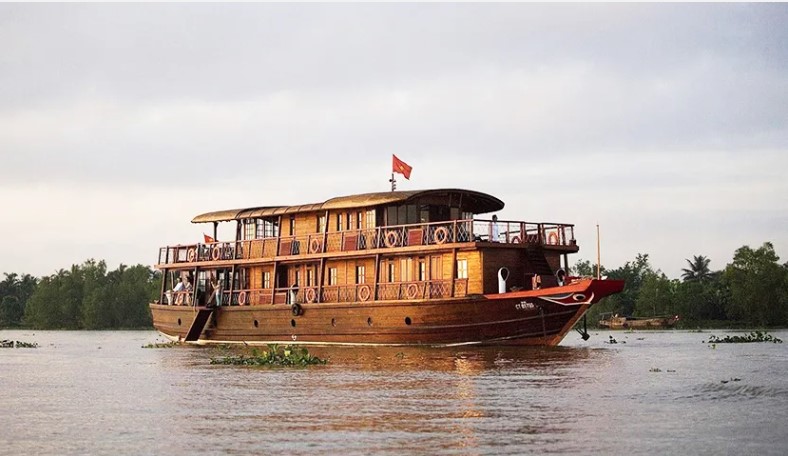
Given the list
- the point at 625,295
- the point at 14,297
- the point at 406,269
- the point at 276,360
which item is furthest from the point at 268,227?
the point at 14,297

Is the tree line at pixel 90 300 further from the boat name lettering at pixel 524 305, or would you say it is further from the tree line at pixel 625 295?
the boat name lettering at pixel 524 305

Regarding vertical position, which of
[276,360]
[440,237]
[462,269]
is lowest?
[276,360]

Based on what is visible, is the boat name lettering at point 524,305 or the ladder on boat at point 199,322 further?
the ladder on boat at point 199,322

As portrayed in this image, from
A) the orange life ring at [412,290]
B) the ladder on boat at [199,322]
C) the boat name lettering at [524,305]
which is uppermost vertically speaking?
the orange life ring at [412,290]

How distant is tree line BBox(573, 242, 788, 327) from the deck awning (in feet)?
114

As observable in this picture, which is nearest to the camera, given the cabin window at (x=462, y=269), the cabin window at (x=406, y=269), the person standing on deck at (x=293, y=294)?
the cabin window at (x=462, y=269)

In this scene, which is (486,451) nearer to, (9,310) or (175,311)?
(175,311)

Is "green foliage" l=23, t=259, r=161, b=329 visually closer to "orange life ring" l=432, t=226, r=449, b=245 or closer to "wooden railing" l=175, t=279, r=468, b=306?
"wooden railing" l=175, t=279, r=468, b=306

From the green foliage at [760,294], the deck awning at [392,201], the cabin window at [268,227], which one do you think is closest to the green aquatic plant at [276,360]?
the deck awning at [392,201]

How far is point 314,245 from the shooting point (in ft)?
110

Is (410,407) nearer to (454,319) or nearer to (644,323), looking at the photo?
(454,319)

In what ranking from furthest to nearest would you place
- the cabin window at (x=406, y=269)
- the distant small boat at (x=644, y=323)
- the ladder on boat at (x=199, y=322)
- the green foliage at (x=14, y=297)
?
the green foliage at (x=14, y=297) → the distant small boat at (x=644, y=323) → the ladder on boat at (x=199, y=322) → the cabin window at (x=406, y=269)

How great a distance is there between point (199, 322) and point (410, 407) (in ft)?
74.3

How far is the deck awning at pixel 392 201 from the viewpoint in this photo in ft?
101
